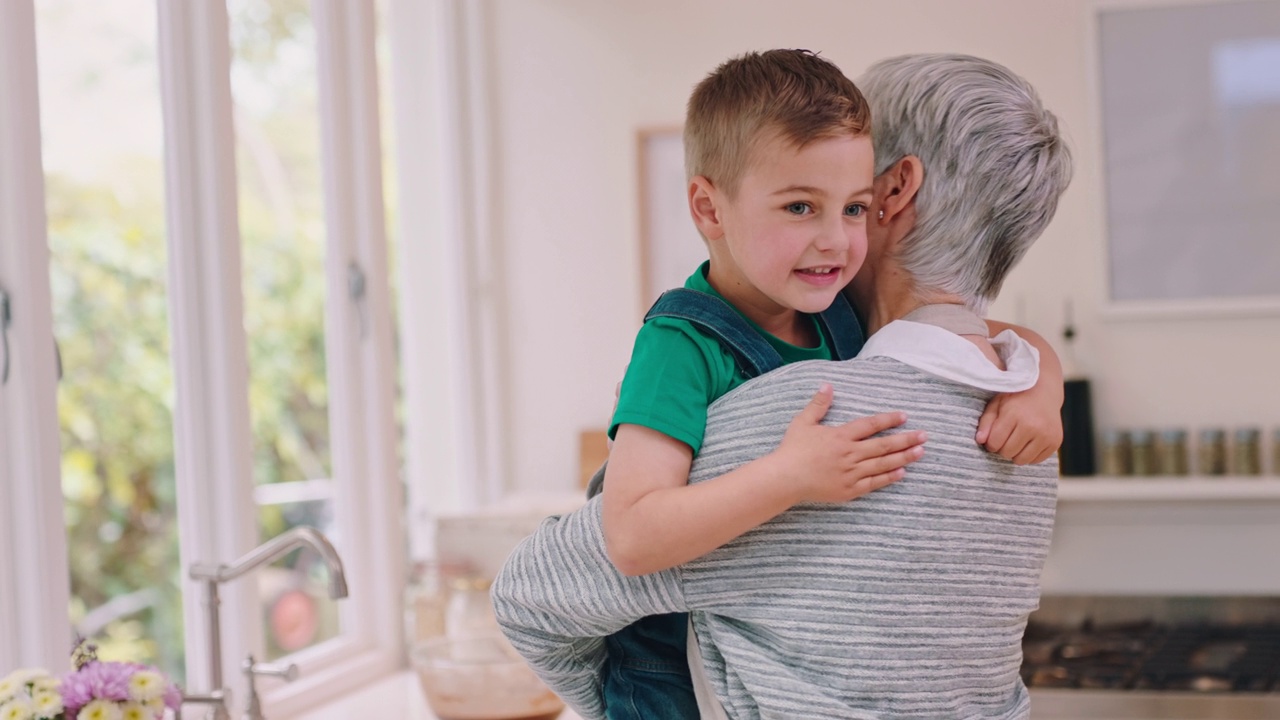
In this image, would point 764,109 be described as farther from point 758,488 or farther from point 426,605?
point 426,605

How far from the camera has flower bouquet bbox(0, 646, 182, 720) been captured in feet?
4.73

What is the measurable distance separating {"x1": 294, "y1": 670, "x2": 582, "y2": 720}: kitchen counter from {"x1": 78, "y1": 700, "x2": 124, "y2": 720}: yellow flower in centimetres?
83

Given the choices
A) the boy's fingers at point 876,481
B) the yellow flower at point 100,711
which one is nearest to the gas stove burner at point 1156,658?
the yellow flower at point 100,711

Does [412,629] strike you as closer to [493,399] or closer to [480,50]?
[493,399]

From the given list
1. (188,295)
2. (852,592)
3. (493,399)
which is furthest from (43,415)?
(493,399)

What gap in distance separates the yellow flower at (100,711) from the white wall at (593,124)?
2.05 metres

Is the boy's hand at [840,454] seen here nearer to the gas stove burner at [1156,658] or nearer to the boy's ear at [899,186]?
the boy's ear at [899,186]

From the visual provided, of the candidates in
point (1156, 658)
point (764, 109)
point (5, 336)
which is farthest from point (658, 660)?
point (1156, 658)

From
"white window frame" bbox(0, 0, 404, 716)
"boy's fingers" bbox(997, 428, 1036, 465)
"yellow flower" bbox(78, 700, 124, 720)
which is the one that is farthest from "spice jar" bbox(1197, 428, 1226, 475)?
"yellow flower" bbox(78, 700, 124, 720)

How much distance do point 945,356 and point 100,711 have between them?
1063mm

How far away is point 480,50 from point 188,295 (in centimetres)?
148

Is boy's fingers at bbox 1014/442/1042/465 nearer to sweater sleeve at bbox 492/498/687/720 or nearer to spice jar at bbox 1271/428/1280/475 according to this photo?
sweater sleeve at bbox 492/498/687/720

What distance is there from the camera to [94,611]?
189 inches

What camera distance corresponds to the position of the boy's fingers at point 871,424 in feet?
3.09
